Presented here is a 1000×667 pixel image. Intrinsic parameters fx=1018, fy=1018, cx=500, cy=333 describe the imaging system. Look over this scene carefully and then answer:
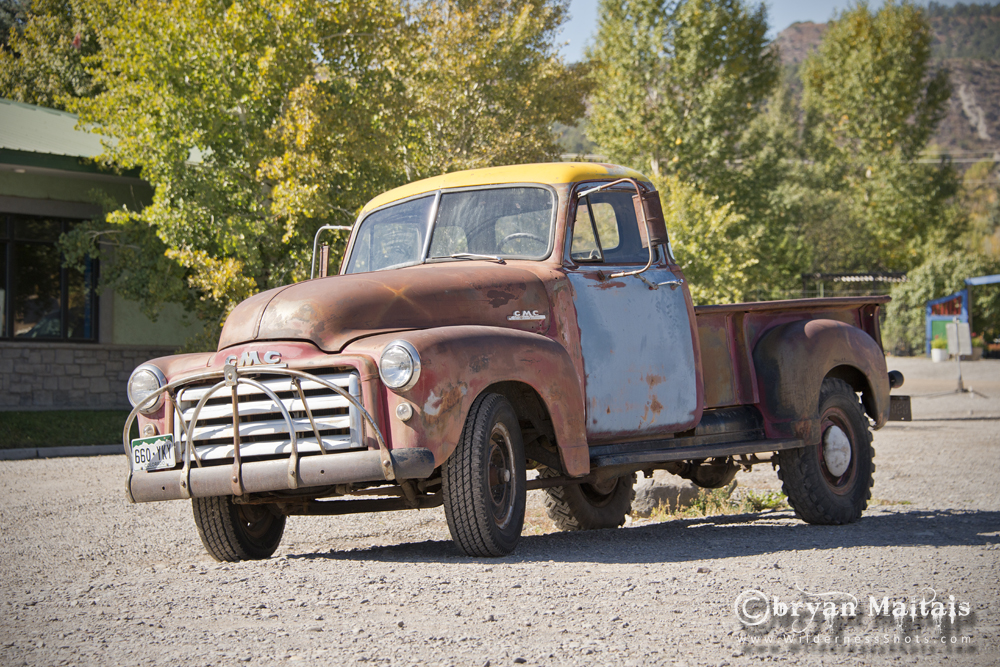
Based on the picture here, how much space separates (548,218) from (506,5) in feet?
82.5

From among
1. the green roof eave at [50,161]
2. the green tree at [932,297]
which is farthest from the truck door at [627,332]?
the green tree at [932,297]

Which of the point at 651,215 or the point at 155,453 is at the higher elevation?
the point at 651,215

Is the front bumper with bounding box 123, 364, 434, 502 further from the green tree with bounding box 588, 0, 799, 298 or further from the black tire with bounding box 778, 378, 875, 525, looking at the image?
the green tree with bounding box 588, 0, 799, 298

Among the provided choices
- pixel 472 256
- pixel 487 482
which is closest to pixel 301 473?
pixel 487 482

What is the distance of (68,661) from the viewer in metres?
3.69

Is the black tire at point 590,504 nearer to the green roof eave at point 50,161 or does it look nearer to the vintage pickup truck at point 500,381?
the vintage pickup truck at point 500,381

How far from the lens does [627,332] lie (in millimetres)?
6672

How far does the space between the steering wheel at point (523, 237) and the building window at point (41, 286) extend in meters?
15.5

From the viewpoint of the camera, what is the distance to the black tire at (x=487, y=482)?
5.26 metres

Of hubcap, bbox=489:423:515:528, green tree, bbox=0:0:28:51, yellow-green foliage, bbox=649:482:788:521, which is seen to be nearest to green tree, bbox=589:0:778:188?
green tree, bbox=0:0:28:51

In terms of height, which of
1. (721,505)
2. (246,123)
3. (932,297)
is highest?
(246,123)

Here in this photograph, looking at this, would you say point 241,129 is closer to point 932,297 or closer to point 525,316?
point 525,316

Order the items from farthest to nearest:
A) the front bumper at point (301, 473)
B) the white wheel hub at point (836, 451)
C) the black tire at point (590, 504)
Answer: the black tire at point (590, 504) < the white wheel hub at point (836, 451) < the front bumper at point (301, 473)

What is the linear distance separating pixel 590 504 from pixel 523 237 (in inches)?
103
